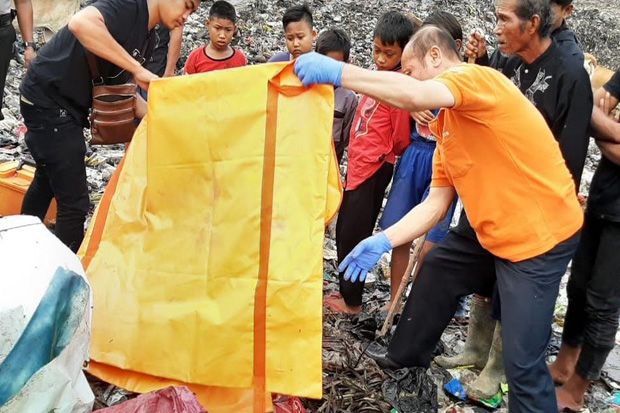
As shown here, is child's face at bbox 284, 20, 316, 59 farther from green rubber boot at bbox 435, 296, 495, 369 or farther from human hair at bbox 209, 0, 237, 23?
green rubber boot at bbox 435, 296, 495, 369

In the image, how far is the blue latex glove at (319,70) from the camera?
2506mm

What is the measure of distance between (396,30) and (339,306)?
5.46 ft

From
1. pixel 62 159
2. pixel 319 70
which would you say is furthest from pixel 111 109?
pixel 319 70

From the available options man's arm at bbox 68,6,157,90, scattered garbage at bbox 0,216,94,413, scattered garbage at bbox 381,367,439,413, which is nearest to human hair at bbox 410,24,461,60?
man's arm at bbox 68,6,157,90

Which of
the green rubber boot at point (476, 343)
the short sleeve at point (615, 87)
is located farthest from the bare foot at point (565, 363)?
the short sleeve at point (615, 87)

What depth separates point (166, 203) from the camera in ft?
9.44

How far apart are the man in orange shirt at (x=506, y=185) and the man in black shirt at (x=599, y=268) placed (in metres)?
0.46

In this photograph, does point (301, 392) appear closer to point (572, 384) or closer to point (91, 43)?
point (572, 384)

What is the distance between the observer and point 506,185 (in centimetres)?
269

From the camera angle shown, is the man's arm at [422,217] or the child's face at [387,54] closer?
the man's arm at [422,217]

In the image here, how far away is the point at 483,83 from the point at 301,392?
1382mm

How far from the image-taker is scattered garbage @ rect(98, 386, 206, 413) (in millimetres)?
2379

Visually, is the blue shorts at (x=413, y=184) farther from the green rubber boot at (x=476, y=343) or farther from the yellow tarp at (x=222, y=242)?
the yellow tarp at (x=222, y=242)

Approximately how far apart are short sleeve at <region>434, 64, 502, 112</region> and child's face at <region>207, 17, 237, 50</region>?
10.5 ft
